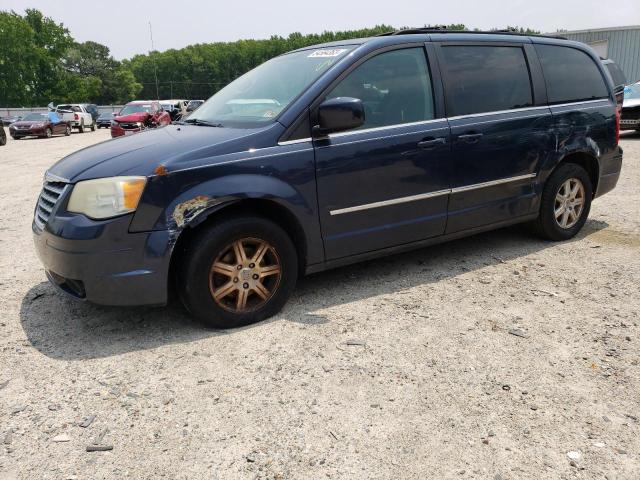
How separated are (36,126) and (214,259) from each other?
25.2 metres

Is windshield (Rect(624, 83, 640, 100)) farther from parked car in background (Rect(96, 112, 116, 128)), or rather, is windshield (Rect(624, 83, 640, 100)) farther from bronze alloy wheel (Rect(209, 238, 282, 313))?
parked car in background (Rect(96, 112, 116, 128))

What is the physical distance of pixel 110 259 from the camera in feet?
10.1

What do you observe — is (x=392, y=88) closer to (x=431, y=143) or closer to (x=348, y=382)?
(x=431, y=143)

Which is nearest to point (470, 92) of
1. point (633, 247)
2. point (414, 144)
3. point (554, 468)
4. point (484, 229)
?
point (414, 144)

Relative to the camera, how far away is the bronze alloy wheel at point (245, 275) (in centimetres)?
336

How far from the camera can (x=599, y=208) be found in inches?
256

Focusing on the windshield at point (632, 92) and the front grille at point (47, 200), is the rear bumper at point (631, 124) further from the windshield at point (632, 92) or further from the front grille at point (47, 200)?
the front grille at point (47, 200)

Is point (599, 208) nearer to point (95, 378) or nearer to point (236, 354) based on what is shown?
point (236, 354)

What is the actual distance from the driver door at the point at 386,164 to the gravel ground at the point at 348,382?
491mm

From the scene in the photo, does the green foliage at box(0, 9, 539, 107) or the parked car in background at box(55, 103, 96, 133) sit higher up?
the green foliage at box(0, 9, 539, 107)

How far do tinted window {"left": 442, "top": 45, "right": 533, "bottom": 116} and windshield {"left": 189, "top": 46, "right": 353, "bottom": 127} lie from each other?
0.94 m

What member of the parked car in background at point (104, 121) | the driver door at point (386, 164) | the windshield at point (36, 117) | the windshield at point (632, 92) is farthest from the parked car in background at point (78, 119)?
the driver door at point (386, 164)

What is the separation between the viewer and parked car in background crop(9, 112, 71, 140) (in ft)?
79.5

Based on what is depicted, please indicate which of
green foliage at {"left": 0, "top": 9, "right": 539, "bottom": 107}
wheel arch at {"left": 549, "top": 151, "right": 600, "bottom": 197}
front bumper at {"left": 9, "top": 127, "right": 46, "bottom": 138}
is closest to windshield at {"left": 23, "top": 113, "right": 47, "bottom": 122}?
front bumper at {"left": 9, "top": 127, "right": 46, "bottom": 138}
